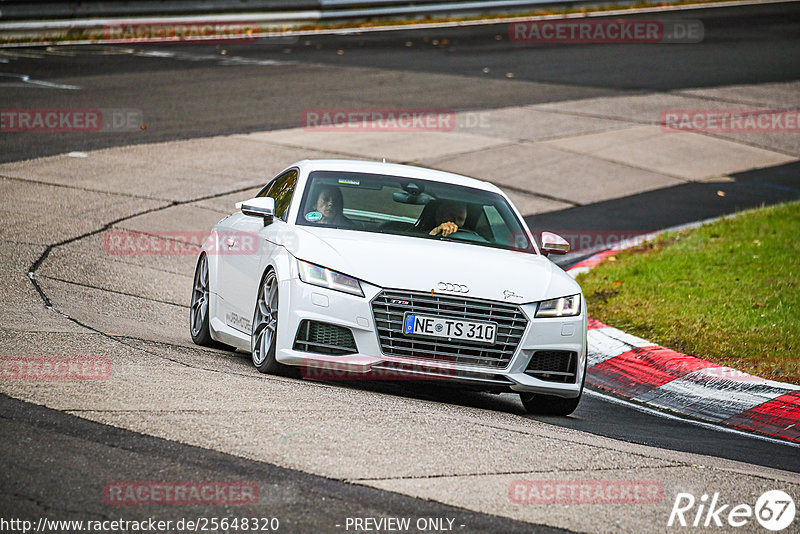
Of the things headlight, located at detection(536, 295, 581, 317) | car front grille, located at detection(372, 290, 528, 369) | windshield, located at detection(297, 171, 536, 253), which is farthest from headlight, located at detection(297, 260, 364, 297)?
headlight, located at detection(536, 295, 581, 317)

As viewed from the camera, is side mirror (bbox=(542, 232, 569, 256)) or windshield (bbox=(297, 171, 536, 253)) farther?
side mirror (bbox=(542, 232, 569, 256))

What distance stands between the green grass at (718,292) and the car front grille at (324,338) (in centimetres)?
370

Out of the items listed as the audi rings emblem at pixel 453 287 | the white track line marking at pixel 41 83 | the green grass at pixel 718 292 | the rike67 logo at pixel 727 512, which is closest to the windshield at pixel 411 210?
the audi rings emblem at pixel 453 287

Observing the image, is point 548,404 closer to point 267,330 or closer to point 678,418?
point 678,418

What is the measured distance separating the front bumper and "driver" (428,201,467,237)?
4.00 ft

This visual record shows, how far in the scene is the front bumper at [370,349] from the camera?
7.24m

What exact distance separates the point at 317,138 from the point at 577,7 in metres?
20.1

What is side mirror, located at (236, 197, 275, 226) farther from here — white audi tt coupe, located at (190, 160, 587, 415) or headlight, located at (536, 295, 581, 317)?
headlight, located at (536, 295, 581, 317)

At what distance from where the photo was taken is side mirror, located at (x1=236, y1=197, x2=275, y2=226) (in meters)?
8.34

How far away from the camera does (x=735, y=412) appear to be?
28.2 feet

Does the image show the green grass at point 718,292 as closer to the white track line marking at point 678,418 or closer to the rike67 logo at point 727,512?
the white track line marking at point 678,418

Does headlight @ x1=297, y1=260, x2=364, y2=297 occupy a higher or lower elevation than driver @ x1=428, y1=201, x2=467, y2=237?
lower

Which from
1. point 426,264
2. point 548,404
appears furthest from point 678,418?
point 426,264

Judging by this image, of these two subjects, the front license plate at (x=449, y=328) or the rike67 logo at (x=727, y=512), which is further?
the front license plate at (x=449, y=328)
